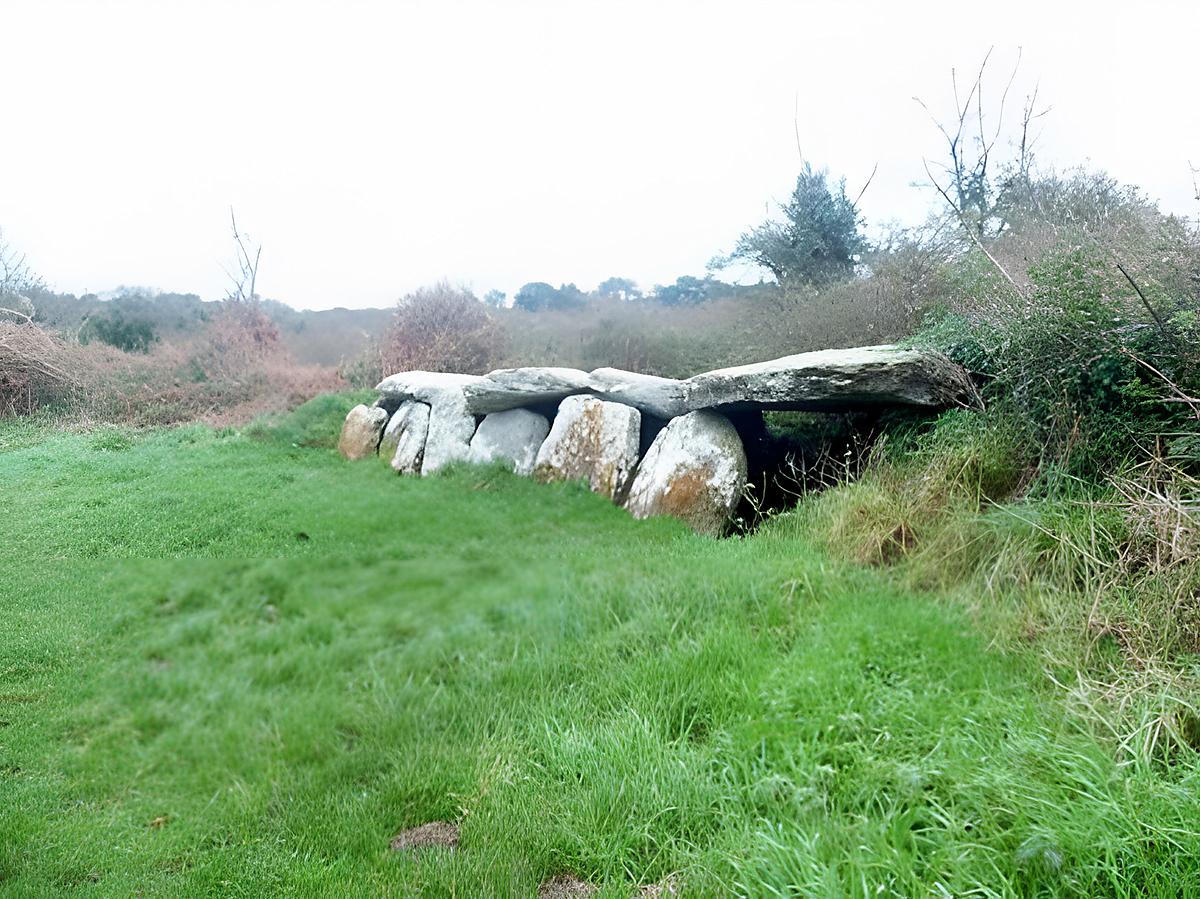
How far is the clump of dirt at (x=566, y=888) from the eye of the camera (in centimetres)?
199

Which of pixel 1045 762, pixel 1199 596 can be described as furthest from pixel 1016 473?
pixel 1045 762

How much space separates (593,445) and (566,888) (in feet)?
13.6

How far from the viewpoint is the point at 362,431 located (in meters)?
6.59

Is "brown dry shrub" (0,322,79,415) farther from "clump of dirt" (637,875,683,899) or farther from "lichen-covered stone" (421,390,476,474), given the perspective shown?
"clump of dirt" (637,875,683,899)

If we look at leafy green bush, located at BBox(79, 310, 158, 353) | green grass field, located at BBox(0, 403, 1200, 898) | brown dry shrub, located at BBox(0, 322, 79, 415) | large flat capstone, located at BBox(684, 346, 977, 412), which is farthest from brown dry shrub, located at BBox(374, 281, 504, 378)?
green grass field, located at BBox(0, 403, 1200, 898)

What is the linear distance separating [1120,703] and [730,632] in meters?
1.35

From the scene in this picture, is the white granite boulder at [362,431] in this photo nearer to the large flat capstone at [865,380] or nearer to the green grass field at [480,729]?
the green grass field at [480,729]

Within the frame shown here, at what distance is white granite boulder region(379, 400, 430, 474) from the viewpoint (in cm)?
562

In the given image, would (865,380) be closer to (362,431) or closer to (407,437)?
(407,437)

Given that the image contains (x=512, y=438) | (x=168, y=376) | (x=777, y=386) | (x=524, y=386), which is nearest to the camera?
(x=777, y=386)

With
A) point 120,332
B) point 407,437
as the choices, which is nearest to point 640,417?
point 407,437

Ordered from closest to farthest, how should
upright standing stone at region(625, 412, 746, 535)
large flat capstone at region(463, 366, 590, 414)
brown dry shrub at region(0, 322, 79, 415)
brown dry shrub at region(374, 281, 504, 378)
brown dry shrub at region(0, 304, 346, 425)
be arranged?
brown dry shrub at region(0, 322, 79, 415)
brown dry shrub at region(0, 304, 346, 425)
upright standing stone at region(625, 412, 746, 535)
large flat capstone at region(463, 366, 590, 414)
brown dry shrub at region(374, 281, 504, 378)

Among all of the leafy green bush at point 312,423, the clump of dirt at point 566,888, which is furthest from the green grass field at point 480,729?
the leafy green bush at point 312,423

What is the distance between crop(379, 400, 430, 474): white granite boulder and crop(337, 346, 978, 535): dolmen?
14 millimetres
